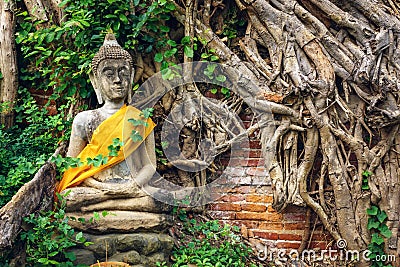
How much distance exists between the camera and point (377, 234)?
4.80 m

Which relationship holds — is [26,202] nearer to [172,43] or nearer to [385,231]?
[172,43]

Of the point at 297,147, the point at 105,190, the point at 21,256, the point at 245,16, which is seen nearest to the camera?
the point at 21,256

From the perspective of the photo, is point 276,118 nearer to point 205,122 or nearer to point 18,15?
point 205,122

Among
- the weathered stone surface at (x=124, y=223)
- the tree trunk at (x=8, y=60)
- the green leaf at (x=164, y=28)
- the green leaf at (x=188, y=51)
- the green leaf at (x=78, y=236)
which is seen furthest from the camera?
the tree trunk at (x=8, y=60)

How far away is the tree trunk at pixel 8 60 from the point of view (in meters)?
5.50

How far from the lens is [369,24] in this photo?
201 inches

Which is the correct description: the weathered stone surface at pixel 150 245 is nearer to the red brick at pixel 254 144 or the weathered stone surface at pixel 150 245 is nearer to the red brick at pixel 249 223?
the red brick at pixel 249 223

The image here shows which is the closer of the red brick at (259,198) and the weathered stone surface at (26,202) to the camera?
the weathered stone surface at (26,202)

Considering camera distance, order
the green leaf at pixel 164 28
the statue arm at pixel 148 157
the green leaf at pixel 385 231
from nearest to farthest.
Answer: the statue arm at pixel 148 157
the green leaf at pixel 385 231
the green leaf at pixel 164 28

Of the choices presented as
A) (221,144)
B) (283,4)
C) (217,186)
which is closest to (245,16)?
(283,4)

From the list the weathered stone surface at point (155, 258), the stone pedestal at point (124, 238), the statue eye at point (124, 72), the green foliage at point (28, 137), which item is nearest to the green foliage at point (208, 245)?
the weathered stone surface at point (155, 258)

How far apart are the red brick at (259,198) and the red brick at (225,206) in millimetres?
109

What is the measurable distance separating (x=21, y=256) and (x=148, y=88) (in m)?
1.90

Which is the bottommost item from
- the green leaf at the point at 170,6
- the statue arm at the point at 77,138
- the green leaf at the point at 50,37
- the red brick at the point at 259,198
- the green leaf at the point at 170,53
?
the red brick at the point at 259,198
